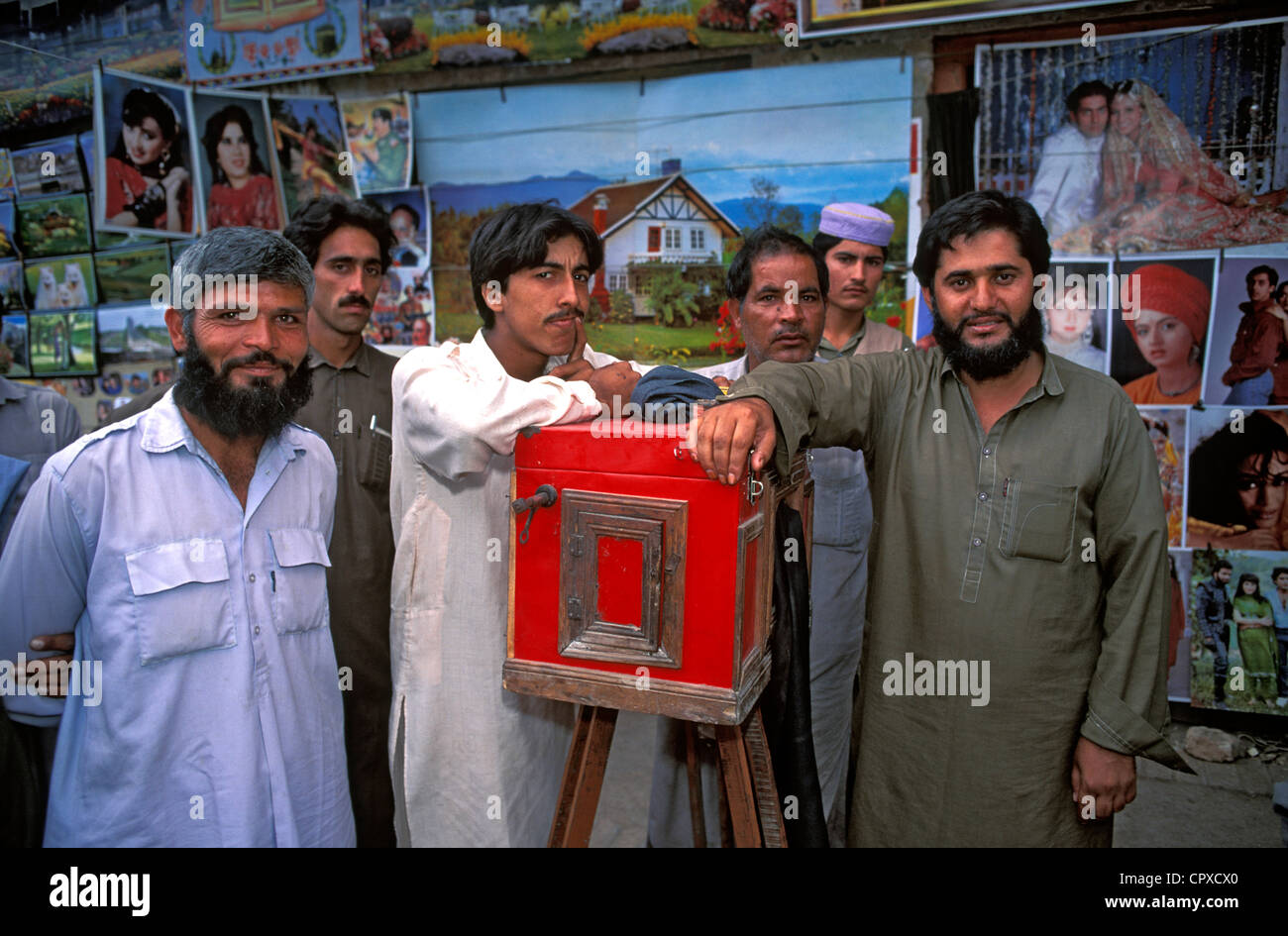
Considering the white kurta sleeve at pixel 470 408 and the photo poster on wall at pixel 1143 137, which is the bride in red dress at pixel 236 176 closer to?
the white kurta sleeve at pixel 470 408

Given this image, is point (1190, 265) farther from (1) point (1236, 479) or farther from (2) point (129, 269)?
(2) point (129, 269)

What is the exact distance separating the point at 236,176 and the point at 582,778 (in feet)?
17.5

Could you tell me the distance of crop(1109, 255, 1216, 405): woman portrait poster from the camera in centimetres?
431

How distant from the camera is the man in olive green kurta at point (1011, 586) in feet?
6.76

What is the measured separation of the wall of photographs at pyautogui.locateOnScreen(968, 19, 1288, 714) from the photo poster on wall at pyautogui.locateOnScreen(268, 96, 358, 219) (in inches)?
169

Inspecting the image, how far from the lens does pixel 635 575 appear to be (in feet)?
6.06

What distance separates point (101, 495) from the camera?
6.05 ft

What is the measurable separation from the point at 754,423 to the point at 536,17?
174 inches

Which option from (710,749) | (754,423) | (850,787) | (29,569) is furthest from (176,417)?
(850,787)

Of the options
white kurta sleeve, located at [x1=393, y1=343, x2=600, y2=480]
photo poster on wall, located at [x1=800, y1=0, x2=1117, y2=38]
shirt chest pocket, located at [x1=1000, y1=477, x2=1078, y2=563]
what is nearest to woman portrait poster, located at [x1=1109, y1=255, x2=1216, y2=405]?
photo poster on wall, located at [x1=800, y1=0, x2=1117, y2=38]

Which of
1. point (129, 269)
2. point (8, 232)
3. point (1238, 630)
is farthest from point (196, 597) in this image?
point (8, 232)

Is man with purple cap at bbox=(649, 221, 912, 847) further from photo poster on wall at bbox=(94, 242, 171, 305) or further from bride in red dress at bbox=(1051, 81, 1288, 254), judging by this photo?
photo poster on wall at bbox=(94, 242, 171, 305)

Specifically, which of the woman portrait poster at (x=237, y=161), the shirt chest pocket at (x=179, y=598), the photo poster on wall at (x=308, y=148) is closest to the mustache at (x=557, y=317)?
the shirt chest pocket at (x=179, y=598)
